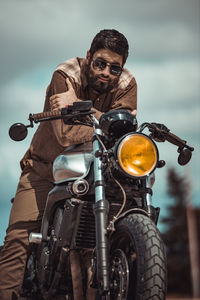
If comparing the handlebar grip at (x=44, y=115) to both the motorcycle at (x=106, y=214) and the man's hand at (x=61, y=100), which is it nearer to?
the motorcycle at (x=106, y=214)

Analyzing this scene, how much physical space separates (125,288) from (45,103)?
5.86 ft

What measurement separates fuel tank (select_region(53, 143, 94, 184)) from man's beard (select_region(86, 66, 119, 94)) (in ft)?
1.93

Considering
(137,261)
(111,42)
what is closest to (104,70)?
(111,42)

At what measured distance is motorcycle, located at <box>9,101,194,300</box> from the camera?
2748mm

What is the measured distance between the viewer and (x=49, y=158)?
13.3ft

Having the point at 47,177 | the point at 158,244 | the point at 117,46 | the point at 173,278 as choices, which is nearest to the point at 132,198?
the point at 158,244

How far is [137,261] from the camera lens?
2.70 m

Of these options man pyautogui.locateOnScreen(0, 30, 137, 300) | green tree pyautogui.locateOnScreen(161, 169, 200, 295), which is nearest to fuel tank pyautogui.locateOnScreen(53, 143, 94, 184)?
man pyautogui.locateOnScreen(0, 30, 137, 300)

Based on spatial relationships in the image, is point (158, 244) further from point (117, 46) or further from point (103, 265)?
point (117, 46)

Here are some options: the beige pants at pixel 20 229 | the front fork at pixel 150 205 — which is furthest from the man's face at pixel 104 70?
the front fork at pixel 150 205

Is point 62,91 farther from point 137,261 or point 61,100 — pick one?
point 137,261

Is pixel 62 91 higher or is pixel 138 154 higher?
pixel 62 91

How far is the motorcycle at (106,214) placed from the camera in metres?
2.75

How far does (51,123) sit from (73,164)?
56 centimetres
